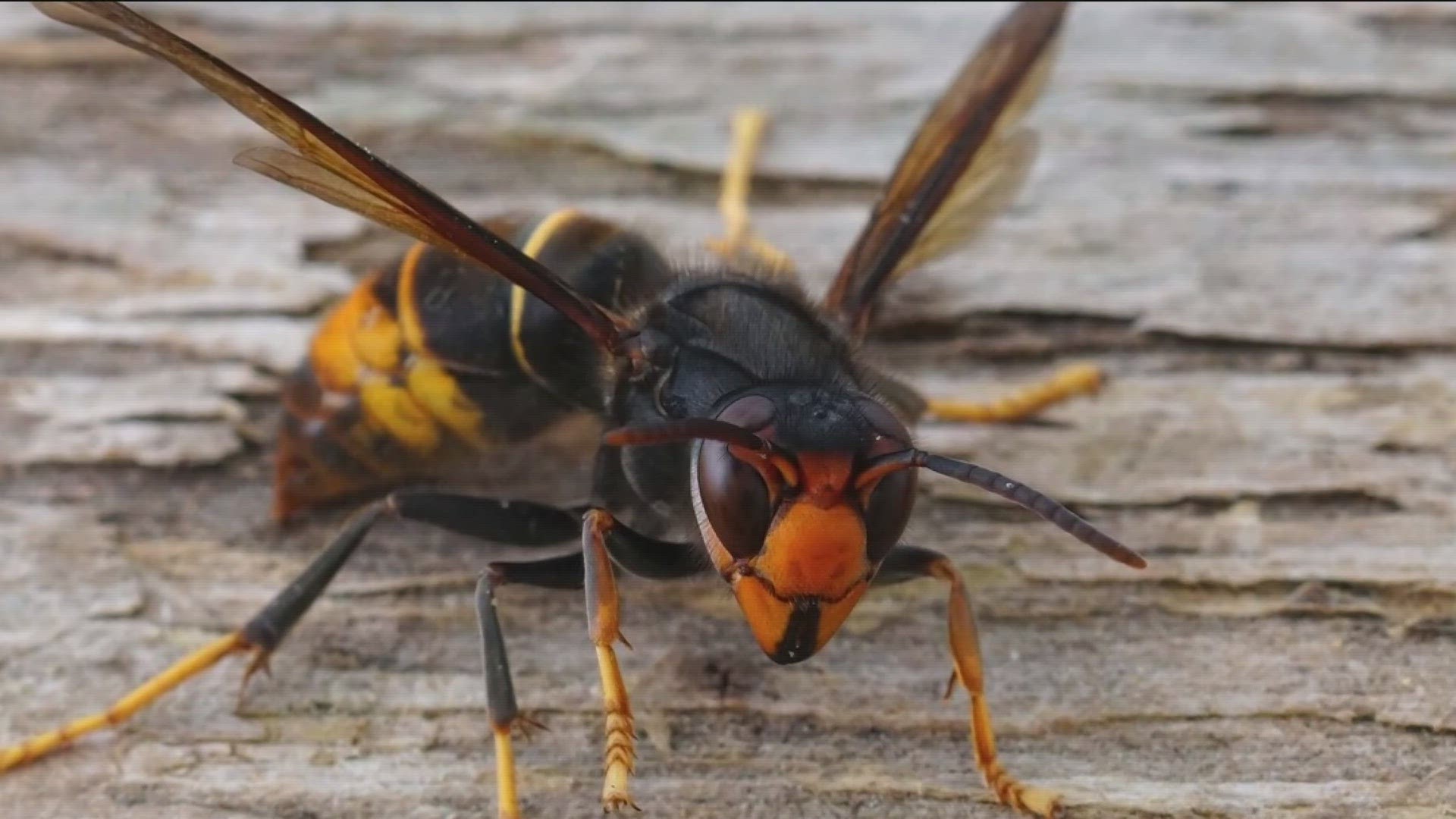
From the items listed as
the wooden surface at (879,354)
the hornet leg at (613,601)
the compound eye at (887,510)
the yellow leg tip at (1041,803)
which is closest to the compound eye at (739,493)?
the compound eye at (887,510)

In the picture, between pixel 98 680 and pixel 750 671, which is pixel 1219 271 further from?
pixel 98 680

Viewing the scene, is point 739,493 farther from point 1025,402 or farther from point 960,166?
point 1025,402

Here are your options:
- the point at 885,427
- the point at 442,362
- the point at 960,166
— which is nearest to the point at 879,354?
the point at 960,166

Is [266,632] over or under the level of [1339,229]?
under

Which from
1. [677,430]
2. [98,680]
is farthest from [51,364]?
[677,430]

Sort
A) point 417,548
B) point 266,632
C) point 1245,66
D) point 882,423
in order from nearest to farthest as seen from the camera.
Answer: point 882,423 < point 266,632 < point 417,548 < point 1245,66

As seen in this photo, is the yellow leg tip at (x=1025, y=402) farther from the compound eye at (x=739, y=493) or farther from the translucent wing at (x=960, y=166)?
the compound eye at (x=739, y=493)
